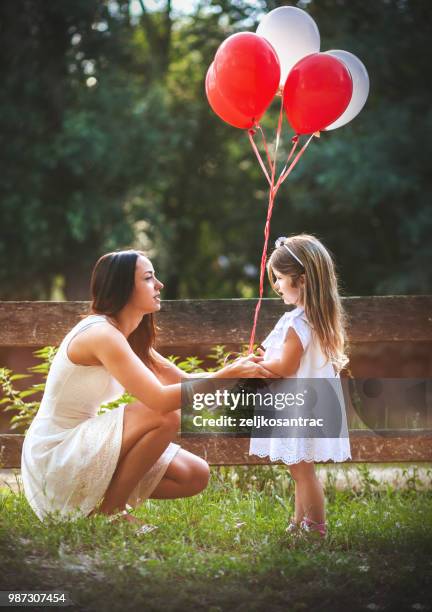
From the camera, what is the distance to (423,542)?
3.01 metres

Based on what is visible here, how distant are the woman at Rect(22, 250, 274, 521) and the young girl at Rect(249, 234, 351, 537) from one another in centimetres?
17

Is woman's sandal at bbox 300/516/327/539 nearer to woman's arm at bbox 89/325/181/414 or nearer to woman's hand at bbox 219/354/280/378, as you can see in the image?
woman's hand at bbox 219/354/280/378

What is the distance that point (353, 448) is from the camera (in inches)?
153

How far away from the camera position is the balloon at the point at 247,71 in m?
3.39

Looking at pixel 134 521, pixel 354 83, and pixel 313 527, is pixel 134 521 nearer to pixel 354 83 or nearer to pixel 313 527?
pixel 313 527

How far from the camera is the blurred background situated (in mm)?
11039

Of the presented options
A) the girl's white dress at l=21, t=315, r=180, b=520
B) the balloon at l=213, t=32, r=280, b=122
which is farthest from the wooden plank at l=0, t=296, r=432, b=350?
the balloon at l=213, t=32, r=280, b=122

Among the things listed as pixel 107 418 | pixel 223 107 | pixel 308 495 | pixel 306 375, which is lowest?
pixel 308 495

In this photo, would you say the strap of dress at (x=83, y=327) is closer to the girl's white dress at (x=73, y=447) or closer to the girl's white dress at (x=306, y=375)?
the girl's white dress at (x=73, y=447)

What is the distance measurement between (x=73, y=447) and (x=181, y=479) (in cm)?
53

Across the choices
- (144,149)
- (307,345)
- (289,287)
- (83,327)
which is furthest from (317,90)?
(144,149)

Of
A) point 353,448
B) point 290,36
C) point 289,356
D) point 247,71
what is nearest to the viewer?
point 289,356

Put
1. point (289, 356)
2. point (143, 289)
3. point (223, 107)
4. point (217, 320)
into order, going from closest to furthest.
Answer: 1. point (289, 356)
2. point (143, 289)
3. point (223, 107)
4. point (217, 320)

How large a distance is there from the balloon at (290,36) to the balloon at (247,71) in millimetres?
343
